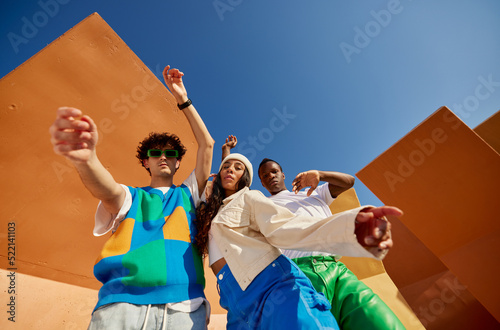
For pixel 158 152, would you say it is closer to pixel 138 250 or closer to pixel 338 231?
pixel 138 250

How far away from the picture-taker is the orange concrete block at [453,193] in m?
2.41

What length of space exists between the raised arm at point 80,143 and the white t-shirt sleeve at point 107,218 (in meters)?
0.17

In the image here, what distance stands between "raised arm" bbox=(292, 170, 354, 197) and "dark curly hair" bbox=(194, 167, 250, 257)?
392 mm

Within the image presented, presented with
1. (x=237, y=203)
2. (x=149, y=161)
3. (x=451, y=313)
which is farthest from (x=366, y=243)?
(x=451, y=313)

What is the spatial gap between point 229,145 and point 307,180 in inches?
33.1

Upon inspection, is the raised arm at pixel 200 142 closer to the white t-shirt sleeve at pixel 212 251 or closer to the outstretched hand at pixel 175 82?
the outstretched hand at pixel 175 82

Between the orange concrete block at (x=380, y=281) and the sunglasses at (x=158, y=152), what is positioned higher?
the sunglasses at (x=158, y=152)

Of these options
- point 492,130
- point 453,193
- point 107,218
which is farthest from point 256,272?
point 492,130

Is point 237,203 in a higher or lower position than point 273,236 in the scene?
higher

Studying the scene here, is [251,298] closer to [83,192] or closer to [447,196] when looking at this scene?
[83,192]

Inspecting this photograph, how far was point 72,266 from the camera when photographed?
2.29m

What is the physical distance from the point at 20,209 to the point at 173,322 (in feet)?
6.25

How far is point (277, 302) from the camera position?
103 centimetres

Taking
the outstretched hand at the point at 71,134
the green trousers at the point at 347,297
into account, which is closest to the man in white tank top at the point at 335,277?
the green trousers at the point at 347,297
